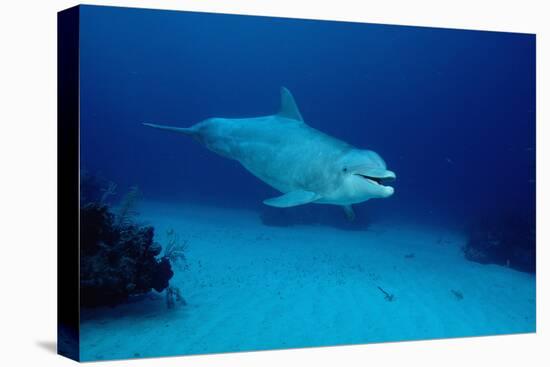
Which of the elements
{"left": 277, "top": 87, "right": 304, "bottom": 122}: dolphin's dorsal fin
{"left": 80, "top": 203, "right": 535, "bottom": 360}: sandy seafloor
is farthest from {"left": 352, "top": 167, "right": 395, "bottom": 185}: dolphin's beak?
{"left": 80, "top": 203, "right": 535, "bottom": 360}: sandy seafloor

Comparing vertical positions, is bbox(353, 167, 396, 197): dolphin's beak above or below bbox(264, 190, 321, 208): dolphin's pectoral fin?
above

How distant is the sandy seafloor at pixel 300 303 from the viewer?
6633 mm

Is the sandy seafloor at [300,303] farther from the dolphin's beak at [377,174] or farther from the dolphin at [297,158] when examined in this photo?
the dolphin's beak at [377,174]

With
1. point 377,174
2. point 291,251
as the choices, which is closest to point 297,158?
point 377,174

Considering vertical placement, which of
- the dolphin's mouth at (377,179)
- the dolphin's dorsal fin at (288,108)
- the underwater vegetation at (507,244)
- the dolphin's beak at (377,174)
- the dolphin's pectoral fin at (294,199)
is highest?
the dolphin's dorsal fin at (288,108)

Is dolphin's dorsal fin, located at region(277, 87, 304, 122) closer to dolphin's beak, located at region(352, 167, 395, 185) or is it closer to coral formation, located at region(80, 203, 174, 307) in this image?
dolphin's beak, located at region(352, 167, 395, 185)

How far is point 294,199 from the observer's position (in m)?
6.84

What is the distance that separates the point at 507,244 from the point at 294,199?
31.9 feet

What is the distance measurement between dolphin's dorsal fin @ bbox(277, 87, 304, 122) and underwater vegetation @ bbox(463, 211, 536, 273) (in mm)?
7873

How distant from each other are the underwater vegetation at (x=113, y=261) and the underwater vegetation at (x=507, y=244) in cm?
976

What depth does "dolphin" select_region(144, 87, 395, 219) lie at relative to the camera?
671 cm

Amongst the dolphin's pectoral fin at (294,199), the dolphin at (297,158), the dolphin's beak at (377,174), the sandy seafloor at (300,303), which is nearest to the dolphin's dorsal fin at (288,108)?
the dolphin at (297,158)

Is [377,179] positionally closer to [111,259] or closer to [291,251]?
[111,259]

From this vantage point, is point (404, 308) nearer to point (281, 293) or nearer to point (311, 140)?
point (281, 293)
